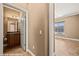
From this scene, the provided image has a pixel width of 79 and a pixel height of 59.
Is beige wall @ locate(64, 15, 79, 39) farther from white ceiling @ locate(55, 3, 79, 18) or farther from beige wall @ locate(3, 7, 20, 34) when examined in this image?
beige wall @ locate(3, 7, 20, 34)

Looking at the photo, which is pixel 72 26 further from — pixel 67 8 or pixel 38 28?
pixel 38 28

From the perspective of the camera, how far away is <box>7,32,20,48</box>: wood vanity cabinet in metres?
1.46

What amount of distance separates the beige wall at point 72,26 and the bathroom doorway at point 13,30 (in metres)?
0.60

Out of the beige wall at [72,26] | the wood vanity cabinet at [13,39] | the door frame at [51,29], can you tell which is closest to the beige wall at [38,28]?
the door frame at [51,29]

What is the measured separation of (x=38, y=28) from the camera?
1555 mm

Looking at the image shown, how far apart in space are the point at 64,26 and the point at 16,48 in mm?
735

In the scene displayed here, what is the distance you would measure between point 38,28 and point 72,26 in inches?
18.7

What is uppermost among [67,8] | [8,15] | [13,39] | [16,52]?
[67,8]

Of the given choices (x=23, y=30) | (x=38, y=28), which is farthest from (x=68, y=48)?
(x=23, y=30)

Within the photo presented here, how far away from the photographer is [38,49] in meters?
1.55

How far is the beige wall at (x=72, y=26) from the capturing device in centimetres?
148

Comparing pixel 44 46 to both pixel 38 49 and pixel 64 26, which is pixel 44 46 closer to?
pixel 38 49

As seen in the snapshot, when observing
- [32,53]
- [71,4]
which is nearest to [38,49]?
[32,53]

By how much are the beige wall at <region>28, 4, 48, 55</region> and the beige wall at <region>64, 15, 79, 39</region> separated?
0.30 metres
